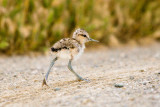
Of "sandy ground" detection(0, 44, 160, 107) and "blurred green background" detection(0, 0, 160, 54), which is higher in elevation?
"blurred green background" detection(0, 0, 160, 54)

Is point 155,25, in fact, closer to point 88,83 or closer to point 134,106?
point 88,83

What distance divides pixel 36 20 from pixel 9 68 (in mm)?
1783

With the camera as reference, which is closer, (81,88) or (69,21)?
(81,88)

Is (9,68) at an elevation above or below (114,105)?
above

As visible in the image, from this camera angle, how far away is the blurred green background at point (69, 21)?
691 centimetres

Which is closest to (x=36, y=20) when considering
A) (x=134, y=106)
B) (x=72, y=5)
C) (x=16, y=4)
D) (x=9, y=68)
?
(x=16, y=4)

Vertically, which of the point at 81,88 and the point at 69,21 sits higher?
the point at 69,21

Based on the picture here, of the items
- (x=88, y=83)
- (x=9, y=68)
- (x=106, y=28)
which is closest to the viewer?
(x=88, y=83)

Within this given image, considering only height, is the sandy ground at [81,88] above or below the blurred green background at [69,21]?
below

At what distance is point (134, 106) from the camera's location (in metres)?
3.02

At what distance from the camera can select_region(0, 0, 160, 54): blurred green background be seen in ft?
22.7

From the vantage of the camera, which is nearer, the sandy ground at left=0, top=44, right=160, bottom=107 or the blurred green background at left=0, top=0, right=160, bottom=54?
the sandy ground at left=0, top=44, right=160, bottom=107

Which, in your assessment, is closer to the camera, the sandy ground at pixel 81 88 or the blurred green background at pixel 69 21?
the sandy ground at pixel 81 88

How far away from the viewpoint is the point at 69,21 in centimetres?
784
